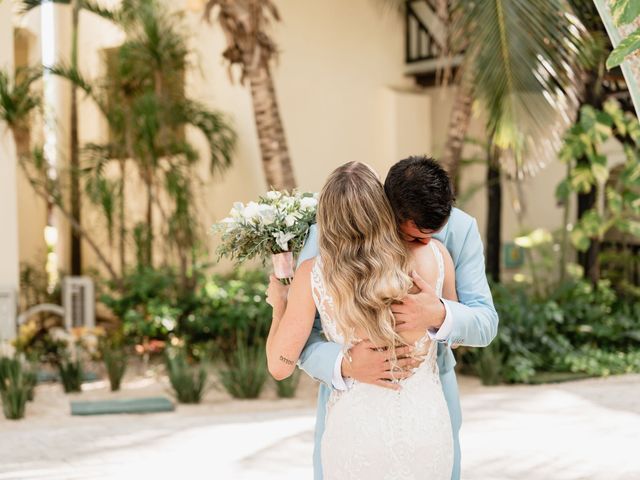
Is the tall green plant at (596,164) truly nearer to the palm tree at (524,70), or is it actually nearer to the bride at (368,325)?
the palm tree at (524,70)

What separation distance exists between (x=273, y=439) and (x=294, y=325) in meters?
4.01

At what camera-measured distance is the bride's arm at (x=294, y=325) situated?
3.08 metres

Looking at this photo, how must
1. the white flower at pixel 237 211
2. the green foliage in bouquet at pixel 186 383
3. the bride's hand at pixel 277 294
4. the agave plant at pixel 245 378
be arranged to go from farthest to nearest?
the agave plant at pixel 245 378 → the green foliage in bouquet at pixel 186 383 → the white flower at pixel 237 211 → the bride's hand at pixel 277 294

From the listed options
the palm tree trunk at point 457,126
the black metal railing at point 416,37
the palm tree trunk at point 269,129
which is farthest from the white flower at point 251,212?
the black metal railing at point 416,37

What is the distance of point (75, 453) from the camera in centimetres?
665

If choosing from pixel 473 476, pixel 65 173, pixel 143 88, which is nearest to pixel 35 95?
pixel 143 88

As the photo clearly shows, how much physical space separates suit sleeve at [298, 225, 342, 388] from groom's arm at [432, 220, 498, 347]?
12.8 inches

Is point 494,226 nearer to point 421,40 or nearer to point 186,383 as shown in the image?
point 421,40

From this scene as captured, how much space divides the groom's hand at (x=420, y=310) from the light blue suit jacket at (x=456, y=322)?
0.20 ft

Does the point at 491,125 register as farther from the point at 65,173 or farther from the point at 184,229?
the point at 65,173

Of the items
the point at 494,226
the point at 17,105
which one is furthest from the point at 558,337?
→ the point at 17,105

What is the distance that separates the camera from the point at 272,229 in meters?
3.36

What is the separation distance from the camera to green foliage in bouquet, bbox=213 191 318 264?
3.35 metres

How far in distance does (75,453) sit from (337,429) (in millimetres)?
3959
